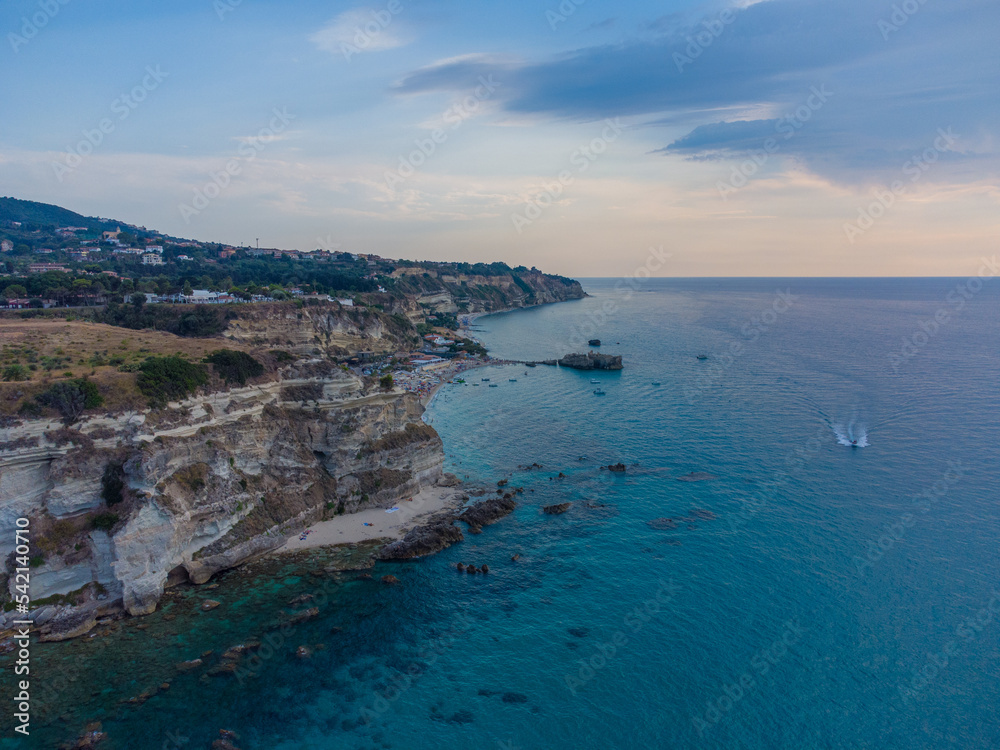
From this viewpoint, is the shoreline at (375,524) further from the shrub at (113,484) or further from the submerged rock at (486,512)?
the shrub at (113,484)

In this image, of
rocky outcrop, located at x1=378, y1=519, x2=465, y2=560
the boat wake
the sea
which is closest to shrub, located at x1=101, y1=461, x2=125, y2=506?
the sea

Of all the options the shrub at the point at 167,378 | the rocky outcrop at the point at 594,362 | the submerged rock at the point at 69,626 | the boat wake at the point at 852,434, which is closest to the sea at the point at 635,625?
the boat wake at the point at 852,434

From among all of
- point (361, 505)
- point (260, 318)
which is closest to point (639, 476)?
point (361, 505)

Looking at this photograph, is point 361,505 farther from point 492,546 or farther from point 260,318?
point 260,318

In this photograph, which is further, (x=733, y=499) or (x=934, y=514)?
(x=733, y=499)

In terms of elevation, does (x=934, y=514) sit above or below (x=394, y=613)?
above

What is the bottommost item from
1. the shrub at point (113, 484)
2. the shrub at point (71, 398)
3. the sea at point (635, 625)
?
the sea at point (635, 625)
